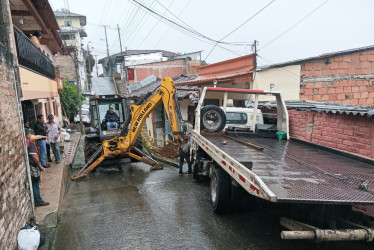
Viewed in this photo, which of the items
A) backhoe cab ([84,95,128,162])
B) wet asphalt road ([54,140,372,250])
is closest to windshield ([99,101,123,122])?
backhoe cab ([84,95,128,162])

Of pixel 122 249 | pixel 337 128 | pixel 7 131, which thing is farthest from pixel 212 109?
pixel 7 131

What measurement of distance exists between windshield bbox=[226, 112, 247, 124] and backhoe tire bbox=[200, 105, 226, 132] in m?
0.77

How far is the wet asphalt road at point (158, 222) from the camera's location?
4613mm

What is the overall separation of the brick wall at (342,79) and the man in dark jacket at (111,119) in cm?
714

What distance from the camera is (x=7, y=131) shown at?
405cm

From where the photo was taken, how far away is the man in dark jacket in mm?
10141

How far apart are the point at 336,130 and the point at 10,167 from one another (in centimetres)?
612

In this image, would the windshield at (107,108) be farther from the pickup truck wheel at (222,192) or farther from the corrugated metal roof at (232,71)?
the pickup truck wheel at (222,192)

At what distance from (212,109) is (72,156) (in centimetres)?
682

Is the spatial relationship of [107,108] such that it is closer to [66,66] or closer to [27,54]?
[27,54]

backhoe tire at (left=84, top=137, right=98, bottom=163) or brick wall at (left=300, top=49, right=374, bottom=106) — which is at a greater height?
brick wall at (left=300, top=49, right=374, bottom=106)

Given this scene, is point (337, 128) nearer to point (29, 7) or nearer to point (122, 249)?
point (122, 249)

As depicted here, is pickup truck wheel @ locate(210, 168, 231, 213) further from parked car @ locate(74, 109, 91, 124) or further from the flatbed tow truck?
parked car @ locate(74, 109, 91, 124)

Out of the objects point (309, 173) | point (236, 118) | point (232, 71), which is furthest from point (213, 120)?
point (232, 71)
